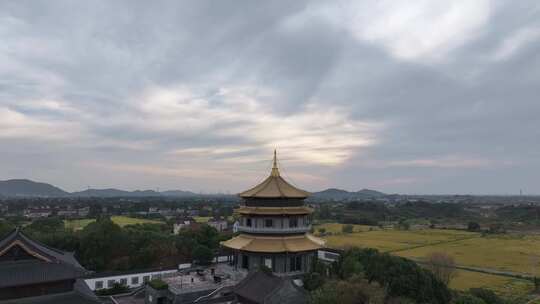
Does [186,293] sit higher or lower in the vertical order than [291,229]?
lower

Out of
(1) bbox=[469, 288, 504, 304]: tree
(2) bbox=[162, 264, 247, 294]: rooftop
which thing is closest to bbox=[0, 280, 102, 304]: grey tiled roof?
(2) bbox=[162, 264, 247, 294]: rooftop

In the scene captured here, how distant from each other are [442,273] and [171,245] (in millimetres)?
32588

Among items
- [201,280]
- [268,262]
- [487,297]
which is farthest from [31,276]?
[487,297]

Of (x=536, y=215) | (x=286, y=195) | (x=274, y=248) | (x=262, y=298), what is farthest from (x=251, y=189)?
(x=536, y=215)

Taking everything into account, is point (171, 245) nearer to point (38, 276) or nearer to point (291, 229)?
point (291, 229)

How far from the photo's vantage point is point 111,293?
3734 centimetres

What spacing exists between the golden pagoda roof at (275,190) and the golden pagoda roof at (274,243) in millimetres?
3879

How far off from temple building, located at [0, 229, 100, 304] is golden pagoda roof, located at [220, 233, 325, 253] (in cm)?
1471

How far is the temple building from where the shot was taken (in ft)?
68.9

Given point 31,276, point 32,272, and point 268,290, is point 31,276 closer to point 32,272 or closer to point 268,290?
point 32,272

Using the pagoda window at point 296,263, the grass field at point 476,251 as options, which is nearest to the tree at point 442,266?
the grass field at point 476,251

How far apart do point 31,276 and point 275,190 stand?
20770 mm

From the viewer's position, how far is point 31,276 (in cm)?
2153

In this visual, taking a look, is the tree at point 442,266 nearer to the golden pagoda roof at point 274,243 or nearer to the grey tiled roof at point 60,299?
the golden pagoda roof at point 274,243
